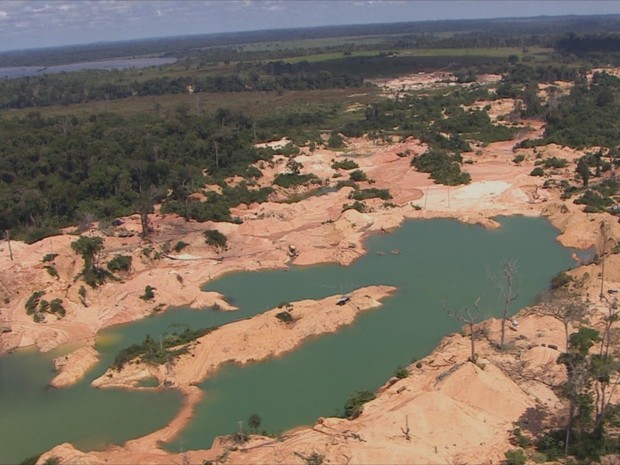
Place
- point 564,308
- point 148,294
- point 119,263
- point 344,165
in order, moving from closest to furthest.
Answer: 1. point 564,308
2. point 148,294
3. point 119,263
4. point 344,165

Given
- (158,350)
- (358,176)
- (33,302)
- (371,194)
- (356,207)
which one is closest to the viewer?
(158,350)

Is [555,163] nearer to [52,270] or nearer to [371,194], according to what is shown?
[371,194]

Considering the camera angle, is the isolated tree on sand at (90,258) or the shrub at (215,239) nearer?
the isolated tree on sand at (90,258)

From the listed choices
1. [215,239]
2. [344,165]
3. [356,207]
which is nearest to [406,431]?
[215,239]

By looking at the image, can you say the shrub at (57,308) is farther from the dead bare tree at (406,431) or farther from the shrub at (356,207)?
the shrub at (356,207)

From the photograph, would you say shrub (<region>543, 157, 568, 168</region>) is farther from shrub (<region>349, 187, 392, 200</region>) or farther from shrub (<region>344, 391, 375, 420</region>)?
shrub (<region>344, 391, 375, 420</region>)

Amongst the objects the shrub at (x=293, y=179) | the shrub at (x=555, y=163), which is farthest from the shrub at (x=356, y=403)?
the shrub at (x=555, y=163)

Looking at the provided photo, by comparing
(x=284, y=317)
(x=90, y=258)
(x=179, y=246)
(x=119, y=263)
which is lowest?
(x=284, y=317)
